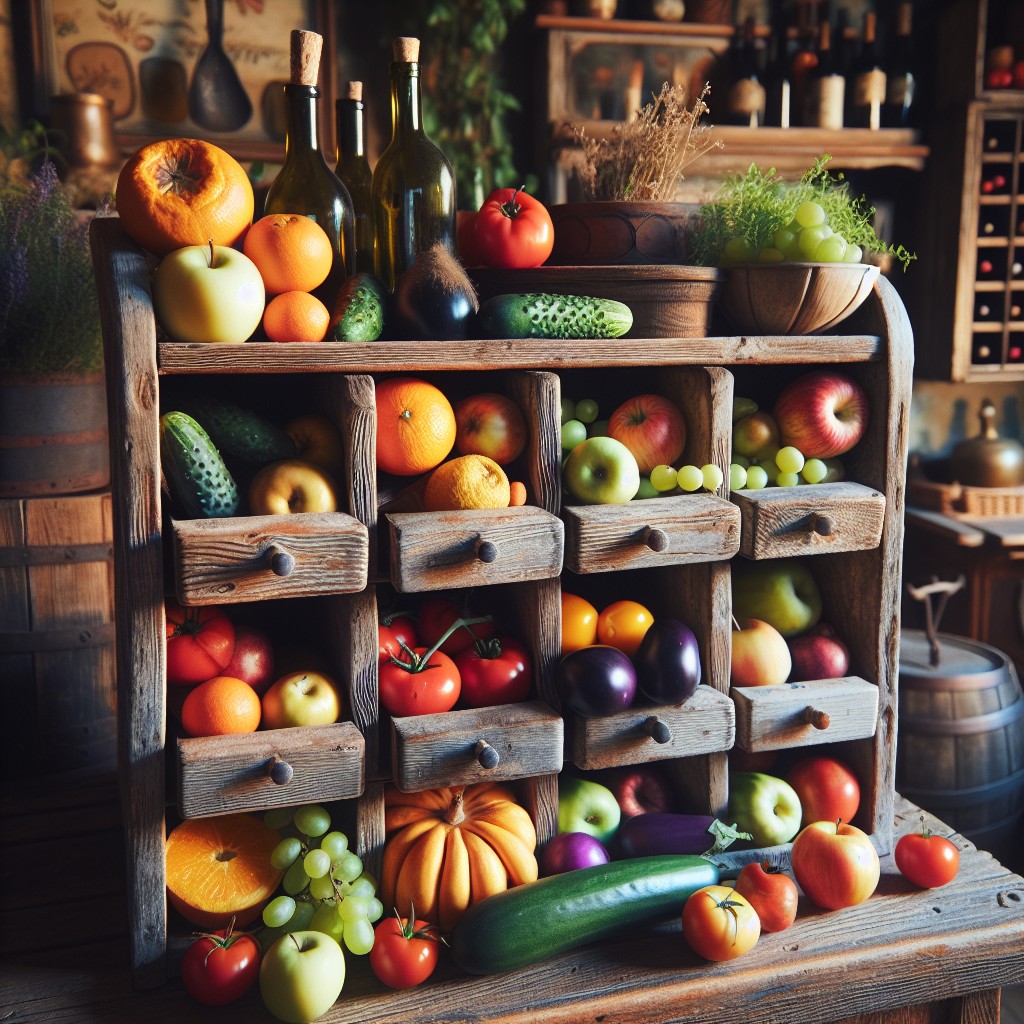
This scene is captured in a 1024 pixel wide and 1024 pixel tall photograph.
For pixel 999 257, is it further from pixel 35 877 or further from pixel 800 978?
pixel 35 877

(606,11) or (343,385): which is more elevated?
(606,11)

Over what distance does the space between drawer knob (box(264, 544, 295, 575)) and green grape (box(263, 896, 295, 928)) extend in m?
0.42

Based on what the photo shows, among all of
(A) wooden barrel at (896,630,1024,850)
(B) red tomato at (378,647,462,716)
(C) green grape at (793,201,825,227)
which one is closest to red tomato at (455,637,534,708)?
(B) red tomato at (378,647,462,716)

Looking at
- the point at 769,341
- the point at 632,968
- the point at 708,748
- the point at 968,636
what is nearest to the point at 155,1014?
the point at 632,968

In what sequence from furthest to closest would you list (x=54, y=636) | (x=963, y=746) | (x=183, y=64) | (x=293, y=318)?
(x=183, y=64) → (x=963, y=746) → (x=54, y=636) → (x=293, y=318)

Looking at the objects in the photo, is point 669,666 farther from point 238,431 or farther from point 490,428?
point 238,431

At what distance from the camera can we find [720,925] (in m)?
1.26

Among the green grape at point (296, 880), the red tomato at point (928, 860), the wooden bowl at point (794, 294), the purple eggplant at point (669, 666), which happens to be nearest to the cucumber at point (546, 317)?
the wooden bowl at point (794, 294)

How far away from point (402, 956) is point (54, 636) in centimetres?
104

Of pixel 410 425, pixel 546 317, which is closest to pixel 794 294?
pixel 546 317

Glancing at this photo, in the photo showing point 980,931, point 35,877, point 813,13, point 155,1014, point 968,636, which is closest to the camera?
point 155,1014

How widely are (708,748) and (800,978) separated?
0.31m

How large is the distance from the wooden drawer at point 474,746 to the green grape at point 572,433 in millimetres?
382

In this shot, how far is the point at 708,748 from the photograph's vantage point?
1416 mm
